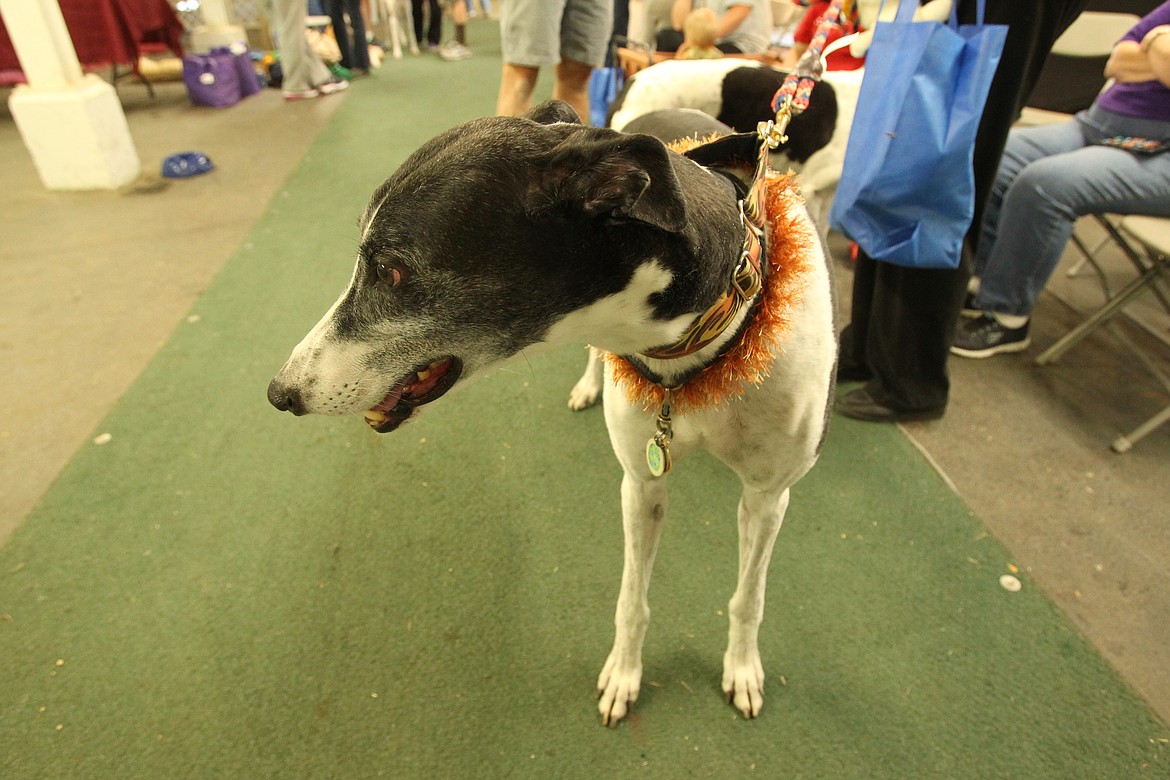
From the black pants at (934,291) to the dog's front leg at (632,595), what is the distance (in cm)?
126

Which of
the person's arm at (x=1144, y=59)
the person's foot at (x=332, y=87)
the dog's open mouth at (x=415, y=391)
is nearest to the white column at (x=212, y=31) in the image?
the person's foot at (x=332, y=87)

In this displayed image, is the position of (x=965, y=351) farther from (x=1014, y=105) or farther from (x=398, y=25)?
(x=398, y=25)

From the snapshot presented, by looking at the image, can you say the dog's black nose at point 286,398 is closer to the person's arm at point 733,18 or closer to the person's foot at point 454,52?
the person's arm at point 733,18

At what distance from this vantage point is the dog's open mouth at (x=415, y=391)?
3.11 ft

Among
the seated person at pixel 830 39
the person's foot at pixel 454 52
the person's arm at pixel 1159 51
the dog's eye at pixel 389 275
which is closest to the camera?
the dog's eye at pixel 389 275

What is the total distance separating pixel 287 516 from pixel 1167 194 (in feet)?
9.63

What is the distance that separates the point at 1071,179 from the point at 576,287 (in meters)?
2.28

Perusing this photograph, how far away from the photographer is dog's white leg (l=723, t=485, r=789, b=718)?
4.19ft

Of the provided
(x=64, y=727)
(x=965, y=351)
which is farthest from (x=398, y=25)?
(x=64, y=727)

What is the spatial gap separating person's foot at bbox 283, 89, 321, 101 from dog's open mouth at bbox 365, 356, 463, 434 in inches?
245

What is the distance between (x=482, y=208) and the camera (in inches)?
32.5

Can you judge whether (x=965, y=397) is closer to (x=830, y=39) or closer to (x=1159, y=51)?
(x=1159, y=51)

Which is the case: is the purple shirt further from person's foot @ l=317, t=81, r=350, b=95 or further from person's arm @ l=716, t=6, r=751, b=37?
person's foot @ l=317, t=81, r=350, b=95

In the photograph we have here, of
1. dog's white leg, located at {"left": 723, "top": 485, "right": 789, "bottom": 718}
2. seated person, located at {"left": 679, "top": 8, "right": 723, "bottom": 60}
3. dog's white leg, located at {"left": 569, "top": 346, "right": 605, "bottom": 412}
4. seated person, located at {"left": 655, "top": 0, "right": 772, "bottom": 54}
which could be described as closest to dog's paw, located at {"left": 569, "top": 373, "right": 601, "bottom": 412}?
dog's white leg, located at {"left": 569, "top": 346, "right": 605, "bottom": 412}
